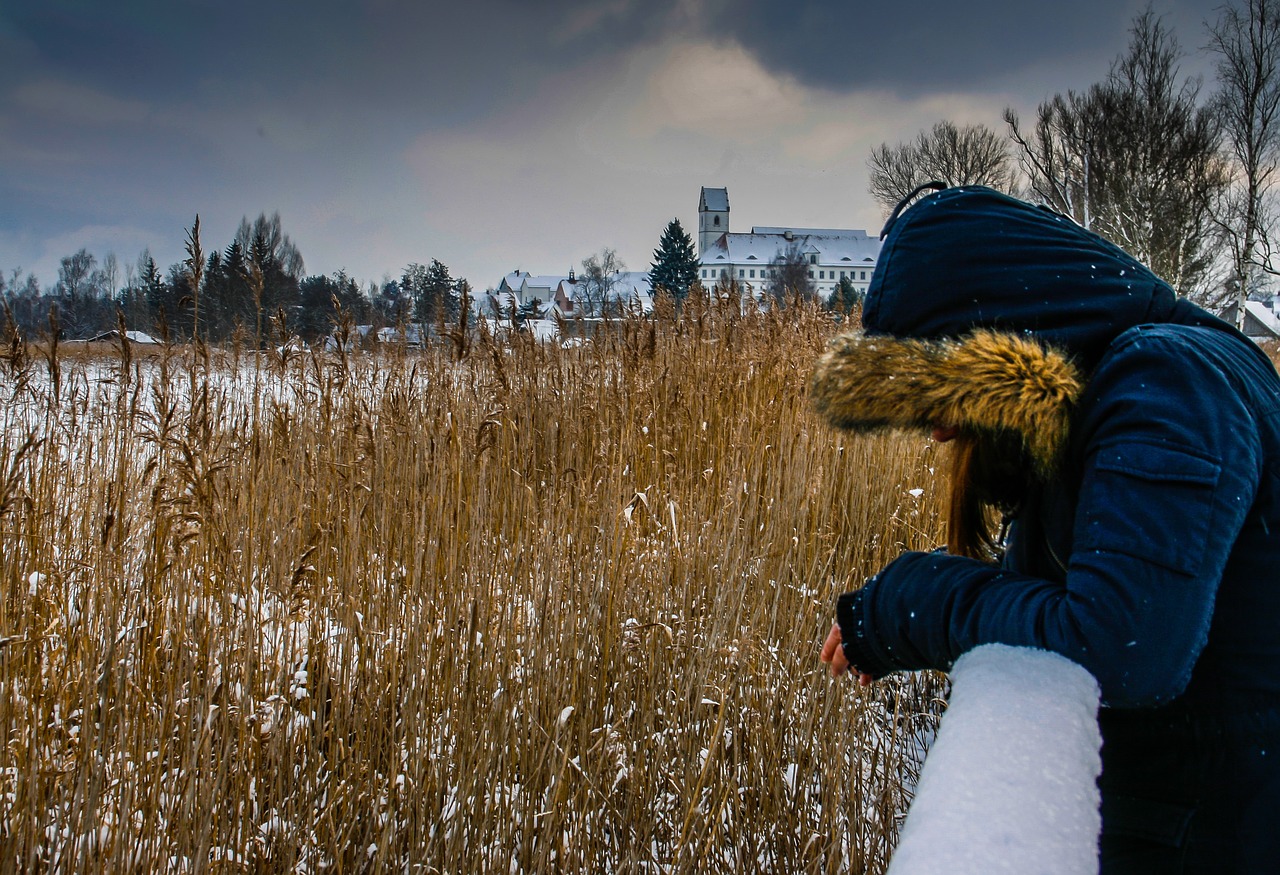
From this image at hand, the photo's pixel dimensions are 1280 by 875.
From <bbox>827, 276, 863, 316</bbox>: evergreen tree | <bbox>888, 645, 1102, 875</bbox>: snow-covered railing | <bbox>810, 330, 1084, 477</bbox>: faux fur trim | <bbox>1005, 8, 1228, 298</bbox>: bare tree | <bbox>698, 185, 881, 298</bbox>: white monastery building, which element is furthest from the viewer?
<bbox>698, 185, 881, 298</bbox>: white monastery building

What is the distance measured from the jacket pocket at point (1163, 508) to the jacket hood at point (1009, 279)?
206 mm

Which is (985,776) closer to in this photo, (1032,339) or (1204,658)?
(1204,658)

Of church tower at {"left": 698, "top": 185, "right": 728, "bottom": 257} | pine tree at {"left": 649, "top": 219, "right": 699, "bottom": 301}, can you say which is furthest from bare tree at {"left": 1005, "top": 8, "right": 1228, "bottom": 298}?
church tower at {"left": 698, "top": 185, "right": 728, "bottom": 257}

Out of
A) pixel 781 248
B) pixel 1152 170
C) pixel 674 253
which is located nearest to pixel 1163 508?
pixel 1152 170

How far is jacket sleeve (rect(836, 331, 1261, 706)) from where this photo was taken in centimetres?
71

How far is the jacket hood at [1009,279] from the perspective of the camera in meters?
0.89

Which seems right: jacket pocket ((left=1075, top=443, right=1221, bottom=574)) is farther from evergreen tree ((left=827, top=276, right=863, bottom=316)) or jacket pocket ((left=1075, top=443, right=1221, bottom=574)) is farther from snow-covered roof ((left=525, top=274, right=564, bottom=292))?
snow-covered roof ((left=525, top=274, right=564, bottom=292))

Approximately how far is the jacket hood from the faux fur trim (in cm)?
4

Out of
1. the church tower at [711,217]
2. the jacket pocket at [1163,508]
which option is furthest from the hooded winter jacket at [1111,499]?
the church tower at [711,217]

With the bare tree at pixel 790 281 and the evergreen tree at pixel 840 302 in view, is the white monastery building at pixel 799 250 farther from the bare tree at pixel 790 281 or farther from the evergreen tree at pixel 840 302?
the evergreen tree at pixel 840 302

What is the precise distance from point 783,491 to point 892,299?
2.35m

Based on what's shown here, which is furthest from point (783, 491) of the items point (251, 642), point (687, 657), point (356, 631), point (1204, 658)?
point (1204, 658)

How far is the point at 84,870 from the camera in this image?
1.32 meters

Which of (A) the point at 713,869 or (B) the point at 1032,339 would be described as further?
(A) the point at 713,869
